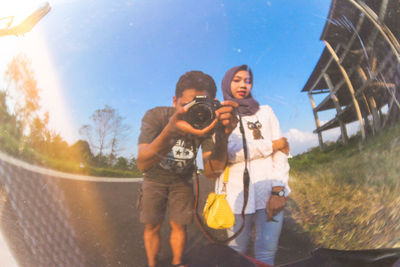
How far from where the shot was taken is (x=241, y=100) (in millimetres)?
780

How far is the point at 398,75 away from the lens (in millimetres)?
937

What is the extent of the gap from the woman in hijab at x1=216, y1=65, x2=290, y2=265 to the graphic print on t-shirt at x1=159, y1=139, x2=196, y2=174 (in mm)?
138

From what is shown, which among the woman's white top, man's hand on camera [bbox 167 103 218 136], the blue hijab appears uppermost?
the blue hijab

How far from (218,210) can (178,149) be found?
268 millimetres

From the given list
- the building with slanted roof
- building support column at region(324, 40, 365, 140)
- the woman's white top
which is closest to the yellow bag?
the woman's white top

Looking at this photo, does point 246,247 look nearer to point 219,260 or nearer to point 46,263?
point 219,260

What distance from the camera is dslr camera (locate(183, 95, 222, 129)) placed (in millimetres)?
692

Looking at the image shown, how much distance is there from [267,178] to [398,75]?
0.73 meters

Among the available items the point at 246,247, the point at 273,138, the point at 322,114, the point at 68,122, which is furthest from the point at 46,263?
the point at 322,114

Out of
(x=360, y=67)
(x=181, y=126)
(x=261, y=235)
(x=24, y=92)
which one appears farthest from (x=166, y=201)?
(x=360, y=67)

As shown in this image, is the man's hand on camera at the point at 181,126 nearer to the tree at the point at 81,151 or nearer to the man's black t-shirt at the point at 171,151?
the man's black t-shirt at the point at 171,151

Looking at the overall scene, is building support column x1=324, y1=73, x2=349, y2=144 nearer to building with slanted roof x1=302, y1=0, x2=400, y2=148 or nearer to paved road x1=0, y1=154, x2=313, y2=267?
building with slanted roof x1=302, y1=0, x2=400, y2=148

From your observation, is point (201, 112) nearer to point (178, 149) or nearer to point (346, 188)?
point (178, 149)

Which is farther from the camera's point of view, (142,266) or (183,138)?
(142,266)
